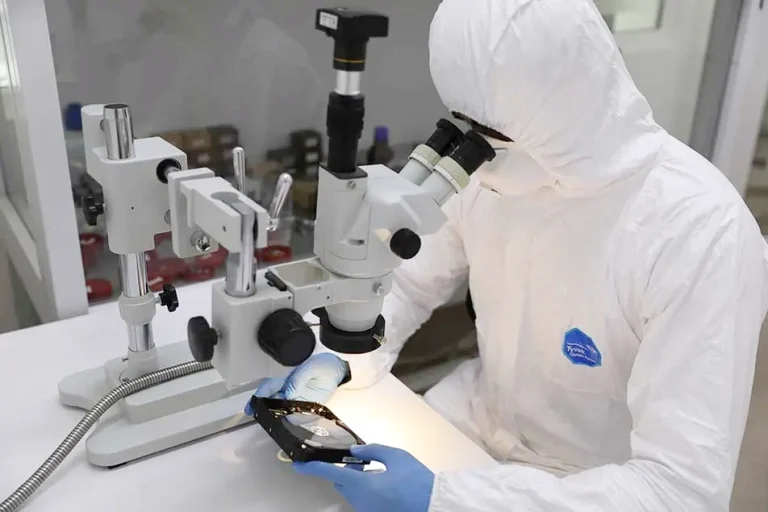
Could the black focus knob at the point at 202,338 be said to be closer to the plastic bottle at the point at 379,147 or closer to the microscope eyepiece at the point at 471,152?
the microscope eyepiece at the point at 471,152

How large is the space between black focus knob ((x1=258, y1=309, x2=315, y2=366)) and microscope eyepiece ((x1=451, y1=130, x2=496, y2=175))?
272mm

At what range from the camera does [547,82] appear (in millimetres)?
849

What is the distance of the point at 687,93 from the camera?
7.48ft

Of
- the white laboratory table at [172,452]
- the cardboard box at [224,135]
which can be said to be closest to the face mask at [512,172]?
the white laboratory table at [172,452]

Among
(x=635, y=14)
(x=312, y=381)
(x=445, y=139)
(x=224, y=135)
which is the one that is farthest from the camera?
(x=635, y=14)

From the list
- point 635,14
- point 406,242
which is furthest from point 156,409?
point 635,14

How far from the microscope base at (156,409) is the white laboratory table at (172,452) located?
20mm

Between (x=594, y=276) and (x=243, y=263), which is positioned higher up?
(x=243, y=263)

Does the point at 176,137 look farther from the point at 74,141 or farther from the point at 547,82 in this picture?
the point at 547,82

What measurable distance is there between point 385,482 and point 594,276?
44 cm

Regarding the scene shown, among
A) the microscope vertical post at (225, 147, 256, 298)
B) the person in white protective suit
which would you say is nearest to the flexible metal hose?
the person in white protective suit

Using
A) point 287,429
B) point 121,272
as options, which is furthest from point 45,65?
point 287,429

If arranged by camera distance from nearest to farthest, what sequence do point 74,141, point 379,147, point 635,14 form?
1. point 74,141
2. point 379,147
3. point 635,14

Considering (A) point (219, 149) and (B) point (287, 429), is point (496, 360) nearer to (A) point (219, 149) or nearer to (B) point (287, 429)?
(B) point (287, 429)
